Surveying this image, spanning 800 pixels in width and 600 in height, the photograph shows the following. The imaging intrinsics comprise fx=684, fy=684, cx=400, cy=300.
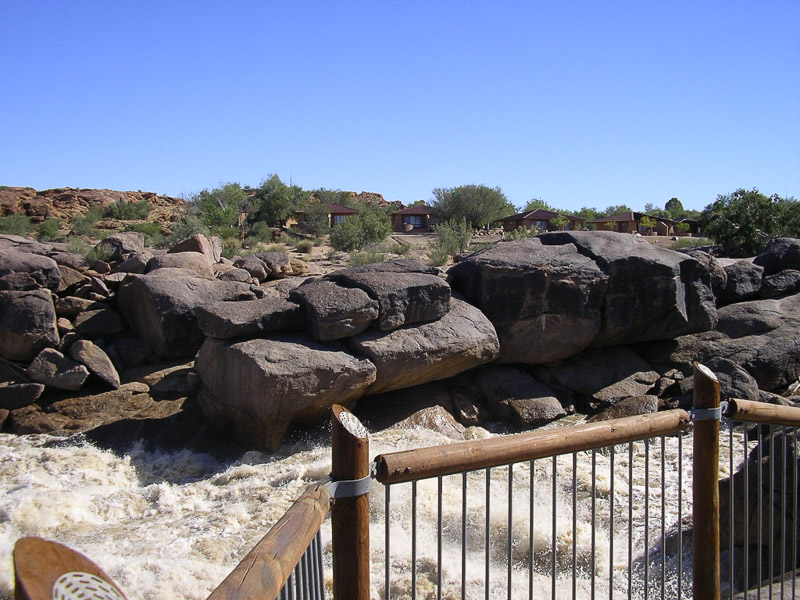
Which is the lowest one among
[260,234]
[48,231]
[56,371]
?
[56,371]

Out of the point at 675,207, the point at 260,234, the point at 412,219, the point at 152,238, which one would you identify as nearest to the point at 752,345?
the point at 152,238

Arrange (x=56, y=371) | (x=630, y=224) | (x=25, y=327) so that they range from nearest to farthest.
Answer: (x=56, y=371) < (x=25, y=327) < (x=630, y=224)

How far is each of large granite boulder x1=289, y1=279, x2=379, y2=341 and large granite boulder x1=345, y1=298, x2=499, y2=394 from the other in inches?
11.1

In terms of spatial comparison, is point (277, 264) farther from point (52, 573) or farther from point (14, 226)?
point (14, 226)

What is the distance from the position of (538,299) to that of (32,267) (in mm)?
7932

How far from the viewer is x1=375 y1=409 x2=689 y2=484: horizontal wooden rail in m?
2.23

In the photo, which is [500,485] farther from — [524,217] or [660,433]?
[524,217]

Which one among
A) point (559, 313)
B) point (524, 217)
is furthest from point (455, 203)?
point (559, 313)

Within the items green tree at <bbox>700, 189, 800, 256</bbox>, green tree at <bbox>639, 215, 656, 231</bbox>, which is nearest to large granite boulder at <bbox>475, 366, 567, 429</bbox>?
green tree at <bbox>700, 189, 800, 256</bbox>

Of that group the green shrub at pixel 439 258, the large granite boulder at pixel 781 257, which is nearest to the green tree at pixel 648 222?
the green shrub at pixel 439 258

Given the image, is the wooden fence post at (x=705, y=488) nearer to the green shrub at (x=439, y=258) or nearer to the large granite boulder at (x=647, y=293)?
the large granite boulder at (x=647, y=293)

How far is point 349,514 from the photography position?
7.09 feet

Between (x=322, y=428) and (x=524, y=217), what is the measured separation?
39.1m

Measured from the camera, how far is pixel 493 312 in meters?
10.3
